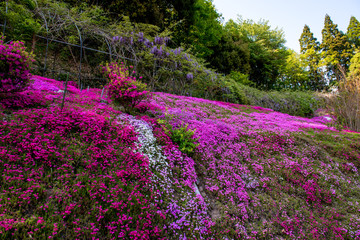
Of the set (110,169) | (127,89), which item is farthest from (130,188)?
(127,89)

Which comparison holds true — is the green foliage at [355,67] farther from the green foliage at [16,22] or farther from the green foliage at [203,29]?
the green foliage at [16,22]

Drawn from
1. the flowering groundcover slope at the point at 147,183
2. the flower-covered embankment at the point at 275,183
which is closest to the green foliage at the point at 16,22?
the flowering groundcover slope at the point at 147,183

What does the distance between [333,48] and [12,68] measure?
4718cm

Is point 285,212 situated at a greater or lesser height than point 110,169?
lesser

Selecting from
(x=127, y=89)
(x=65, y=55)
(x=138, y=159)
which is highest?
(x=65, y=55)

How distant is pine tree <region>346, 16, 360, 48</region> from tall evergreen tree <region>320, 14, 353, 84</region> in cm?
299

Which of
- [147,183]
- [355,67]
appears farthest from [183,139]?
[355,67]

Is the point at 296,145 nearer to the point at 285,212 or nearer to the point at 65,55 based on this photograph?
the point at 285,212

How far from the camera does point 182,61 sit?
12.8 meters

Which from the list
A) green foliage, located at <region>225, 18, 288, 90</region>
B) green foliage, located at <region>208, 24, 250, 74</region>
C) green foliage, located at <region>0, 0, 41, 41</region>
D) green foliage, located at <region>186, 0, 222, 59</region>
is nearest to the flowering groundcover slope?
green foliage, located at <region>0, 0, 41, 41</region>

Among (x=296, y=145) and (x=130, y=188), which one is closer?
(x=130, y=188)

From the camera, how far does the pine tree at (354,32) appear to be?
3672cm

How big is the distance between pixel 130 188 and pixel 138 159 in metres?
0.74

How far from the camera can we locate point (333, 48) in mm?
35406
